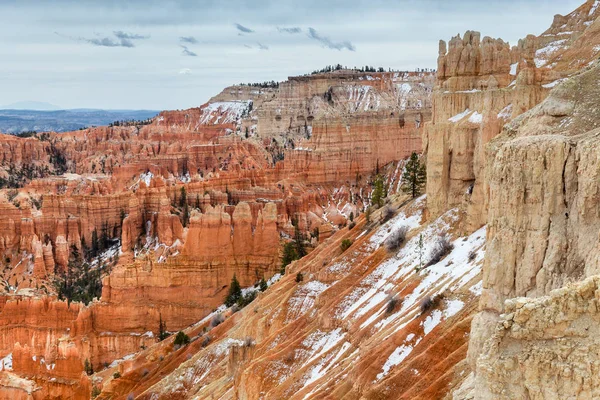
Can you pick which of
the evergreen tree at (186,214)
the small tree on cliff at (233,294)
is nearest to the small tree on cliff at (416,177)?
the small tree on cliff at (233,294)

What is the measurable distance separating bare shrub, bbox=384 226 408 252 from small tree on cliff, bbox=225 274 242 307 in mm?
19777

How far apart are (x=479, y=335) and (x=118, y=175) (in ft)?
326

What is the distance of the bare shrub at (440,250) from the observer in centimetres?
2455

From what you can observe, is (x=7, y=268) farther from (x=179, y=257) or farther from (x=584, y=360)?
(x=584, y=360)

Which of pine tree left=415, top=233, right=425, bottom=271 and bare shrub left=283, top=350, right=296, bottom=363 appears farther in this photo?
bare shrub left=283, top=350, right=296, bottom=363

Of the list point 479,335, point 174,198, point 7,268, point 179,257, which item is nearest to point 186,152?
point 174,198

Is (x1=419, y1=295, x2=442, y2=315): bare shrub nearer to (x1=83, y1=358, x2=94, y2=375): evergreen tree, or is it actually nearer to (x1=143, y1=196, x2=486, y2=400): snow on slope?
(x1=143, y1=196, x2=486, y2=400): snow on slope

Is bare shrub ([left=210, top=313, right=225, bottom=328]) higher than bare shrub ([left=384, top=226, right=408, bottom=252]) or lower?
lower

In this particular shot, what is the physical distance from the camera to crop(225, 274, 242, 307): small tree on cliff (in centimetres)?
4775

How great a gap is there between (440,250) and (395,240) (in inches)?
176

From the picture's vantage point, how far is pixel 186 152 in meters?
115

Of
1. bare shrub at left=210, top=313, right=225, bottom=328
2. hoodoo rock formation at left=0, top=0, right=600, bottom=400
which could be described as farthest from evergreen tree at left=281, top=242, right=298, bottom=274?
bare shrub at left=210, top=313, right=225, bottom=328

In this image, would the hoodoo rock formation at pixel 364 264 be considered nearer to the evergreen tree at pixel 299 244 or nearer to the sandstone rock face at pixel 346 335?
the sandstone rock face at pixel 346 335

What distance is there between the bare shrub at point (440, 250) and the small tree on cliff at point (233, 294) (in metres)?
23.9
